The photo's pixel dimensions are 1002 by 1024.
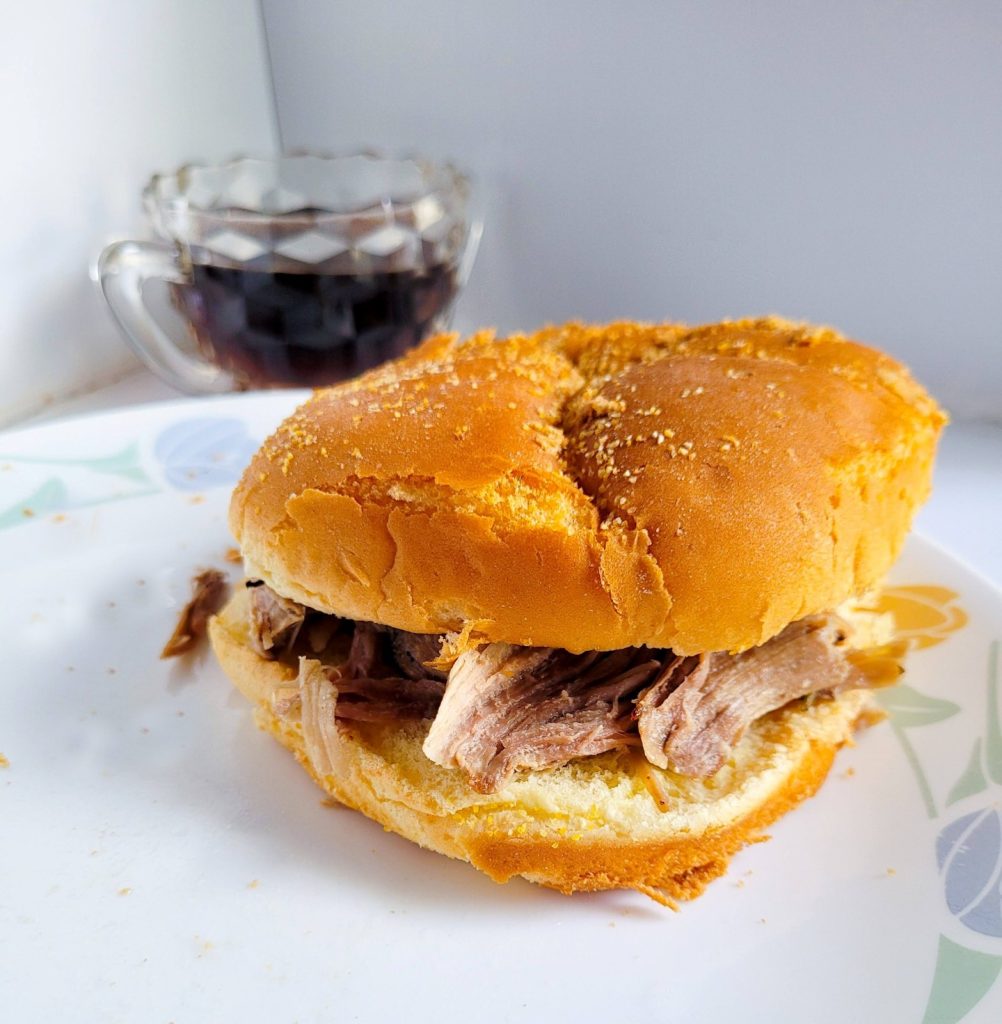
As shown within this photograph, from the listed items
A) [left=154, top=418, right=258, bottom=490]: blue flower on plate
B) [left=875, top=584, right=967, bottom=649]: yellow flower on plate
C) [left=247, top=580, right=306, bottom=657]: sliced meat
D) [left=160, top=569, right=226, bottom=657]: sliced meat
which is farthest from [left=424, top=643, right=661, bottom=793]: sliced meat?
[left=154, top=418, right=258, bottom=490]: blue flower on plate

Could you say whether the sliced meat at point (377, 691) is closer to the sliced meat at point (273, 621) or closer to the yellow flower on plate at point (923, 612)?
the sliced meat at point (273, 621)

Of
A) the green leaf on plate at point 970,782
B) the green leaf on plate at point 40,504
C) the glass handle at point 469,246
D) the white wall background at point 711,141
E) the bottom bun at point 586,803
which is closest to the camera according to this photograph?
the bottom bun at point 586,803

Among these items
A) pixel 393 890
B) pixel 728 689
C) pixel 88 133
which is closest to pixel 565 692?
pixel 728 689

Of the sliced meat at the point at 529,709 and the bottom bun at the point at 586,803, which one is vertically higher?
the sliced meat at the point at 529,709

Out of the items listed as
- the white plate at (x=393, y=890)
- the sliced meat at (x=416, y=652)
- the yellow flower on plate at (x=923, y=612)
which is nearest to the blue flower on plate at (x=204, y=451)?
the white plate at (x=393, y=890)

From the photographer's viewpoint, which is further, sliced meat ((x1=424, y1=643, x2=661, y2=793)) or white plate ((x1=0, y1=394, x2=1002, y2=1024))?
sliced meat ((x1=424, y1=643, x2=661, y2=793))

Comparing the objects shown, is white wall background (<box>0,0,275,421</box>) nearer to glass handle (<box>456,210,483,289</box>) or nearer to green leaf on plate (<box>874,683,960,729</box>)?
glass handle (<box>456,210,483,289</box>)

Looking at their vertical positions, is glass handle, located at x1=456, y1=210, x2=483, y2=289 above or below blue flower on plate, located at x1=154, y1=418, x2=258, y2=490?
above
